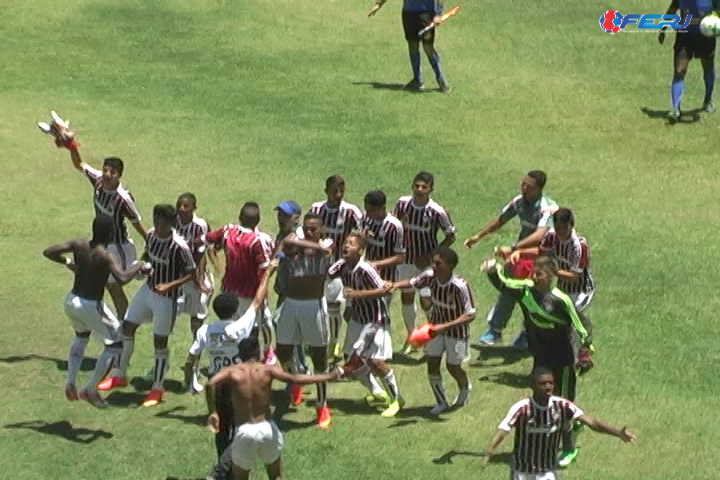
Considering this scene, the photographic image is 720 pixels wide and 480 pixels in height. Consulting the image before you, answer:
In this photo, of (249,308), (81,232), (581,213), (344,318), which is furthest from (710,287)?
(81,232)

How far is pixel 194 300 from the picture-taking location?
17.8 meters

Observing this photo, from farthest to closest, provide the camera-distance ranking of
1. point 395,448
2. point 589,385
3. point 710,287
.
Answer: point 710,287
point 589,385
point 395,448

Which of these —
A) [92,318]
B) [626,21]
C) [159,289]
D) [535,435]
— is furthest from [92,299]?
[626,21]

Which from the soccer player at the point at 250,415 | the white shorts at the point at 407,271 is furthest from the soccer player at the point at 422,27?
the soccer player at the point at 250,415

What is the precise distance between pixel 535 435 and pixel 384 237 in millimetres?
4844

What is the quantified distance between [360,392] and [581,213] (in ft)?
22.0

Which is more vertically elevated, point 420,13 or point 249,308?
point 420,13

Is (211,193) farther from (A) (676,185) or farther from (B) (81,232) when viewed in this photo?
(A) (676,185)

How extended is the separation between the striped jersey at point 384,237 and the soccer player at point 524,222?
41.7 inches

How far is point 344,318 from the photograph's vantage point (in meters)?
18.0

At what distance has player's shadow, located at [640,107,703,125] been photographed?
26594 millimetres

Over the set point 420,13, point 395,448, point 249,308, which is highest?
point 420,13

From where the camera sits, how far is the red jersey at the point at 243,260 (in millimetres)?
16938

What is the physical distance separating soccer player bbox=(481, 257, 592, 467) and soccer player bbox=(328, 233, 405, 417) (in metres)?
1.83
